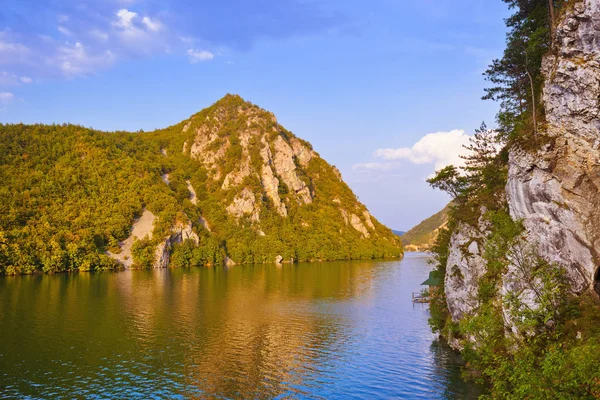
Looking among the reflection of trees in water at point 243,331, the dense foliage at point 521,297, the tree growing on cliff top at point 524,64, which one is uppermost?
the tree growing on cliff top at point 524,64

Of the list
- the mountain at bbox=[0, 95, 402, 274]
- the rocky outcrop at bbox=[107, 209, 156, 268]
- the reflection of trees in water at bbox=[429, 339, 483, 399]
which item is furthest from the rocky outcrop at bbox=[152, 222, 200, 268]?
the reflection of trees in water at bbox=[429, 339, 483, 399]

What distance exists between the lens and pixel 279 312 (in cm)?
5981

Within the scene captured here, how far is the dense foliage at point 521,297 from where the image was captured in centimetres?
1825

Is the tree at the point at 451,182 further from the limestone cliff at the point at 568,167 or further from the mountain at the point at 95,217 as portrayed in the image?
the mountain at the point at 95,217

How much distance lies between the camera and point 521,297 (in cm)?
2500

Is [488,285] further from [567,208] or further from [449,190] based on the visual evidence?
[449,190]

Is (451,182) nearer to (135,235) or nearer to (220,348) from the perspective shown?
(220,348)

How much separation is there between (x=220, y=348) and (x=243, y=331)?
23.5 ft

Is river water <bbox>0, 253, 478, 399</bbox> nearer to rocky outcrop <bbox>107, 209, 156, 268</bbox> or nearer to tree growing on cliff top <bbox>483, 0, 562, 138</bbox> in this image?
tree growing on cliff top <bbox>483, 0, 562, 138</bbox>

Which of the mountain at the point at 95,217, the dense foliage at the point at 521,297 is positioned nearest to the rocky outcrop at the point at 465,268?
the dense foliage at the point at 521,297

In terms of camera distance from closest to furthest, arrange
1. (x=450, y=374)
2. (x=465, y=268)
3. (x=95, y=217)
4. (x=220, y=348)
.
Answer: (x=450, y=374) < (x=465, y=268) < (x=220, y=348) < (x=95, y=217)

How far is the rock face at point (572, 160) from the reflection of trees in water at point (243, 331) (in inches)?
776

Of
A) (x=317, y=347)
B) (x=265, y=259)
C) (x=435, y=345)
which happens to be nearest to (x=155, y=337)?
(x=317, y=347)

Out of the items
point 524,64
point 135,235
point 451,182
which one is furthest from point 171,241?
point 524,64
